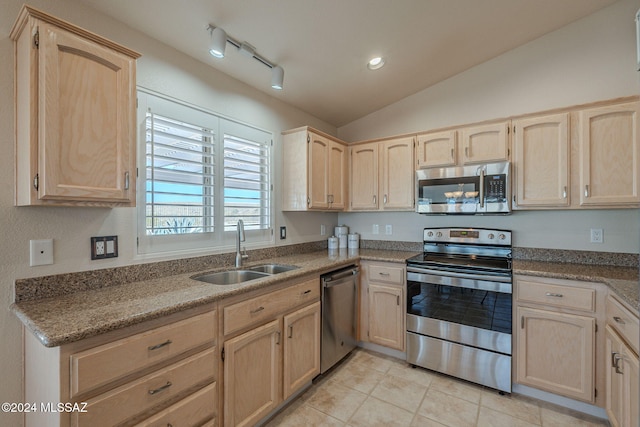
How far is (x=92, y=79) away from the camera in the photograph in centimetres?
134

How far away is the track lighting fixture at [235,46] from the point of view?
1780 millimetres

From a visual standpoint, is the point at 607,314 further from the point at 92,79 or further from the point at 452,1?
the point at 92,79

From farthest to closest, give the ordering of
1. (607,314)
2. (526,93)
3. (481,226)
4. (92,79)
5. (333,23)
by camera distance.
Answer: (481,226)
(526,93)
(333,23)
(607,314)
(92,79)

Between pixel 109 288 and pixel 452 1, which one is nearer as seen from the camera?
pixel 109 288

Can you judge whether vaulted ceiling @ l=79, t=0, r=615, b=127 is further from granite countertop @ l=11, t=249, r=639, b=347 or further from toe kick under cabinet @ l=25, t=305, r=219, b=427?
toe kick under cabinet @ l=25, t=305, r=219, b=427

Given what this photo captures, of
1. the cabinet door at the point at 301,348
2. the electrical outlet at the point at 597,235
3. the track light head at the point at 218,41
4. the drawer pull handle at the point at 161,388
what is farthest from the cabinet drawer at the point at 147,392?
the electrical outlet at the point at 597,235

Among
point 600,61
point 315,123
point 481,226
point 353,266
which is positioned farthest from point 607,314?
point 315,123

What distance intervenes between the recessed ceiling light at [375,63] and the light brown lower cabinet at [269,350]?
189 cm

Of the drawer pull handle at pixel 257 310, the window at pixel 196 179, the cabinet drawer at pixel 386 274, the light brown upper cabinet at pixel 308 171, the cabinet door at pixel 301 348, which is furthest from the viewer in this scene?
the light brown upper cabinet at pixel 308 171

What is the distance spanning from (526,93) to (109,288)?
3554mm

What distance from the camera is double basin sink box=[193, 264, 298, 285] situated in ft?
6.84

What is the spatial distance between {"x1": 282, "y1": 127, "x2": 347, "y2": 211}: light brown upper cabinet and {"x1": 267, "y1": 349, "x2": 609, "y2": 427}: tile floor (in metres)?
1.56

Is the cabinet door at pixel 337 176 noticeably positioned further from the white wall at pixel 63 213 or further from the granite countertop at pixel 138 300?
the white wall at pixel 63 213

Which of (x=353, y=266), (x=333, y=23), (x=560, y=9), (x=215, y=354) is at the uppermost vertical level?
(x=560, y=9)
